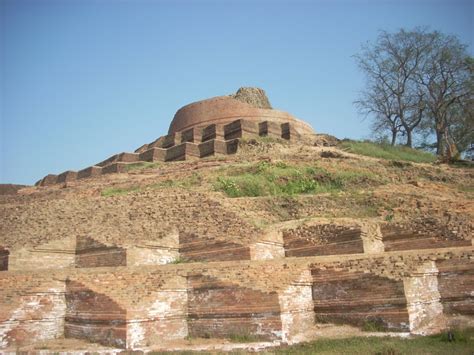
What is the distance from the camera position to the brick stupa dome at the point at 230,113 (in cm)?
2312

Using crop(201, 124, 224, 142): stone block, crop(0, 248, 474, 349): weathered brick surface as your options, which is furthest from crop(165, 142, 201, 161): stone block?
crop(0, 248, 474, 349): weathered brick surface

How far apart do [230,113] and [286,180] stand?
9.19m

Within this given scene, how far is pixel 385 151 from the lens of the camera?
20.6 m

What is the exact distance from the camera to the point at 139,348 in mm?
7105

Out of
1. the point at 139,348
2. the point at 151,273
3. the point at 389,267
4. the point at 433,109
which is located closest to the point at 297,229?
the point at 389,267

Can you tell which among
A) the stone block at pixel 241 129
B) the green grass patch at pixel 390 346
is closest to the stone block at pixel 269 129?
the stone block at pixel 241 129

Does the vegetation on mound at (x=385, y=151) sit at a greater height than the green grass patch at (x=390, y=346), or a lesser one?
greater

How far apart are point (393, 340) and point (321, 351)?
109 centimetres

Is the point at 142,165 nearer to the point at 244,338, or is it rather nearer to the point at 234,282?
the point at 234,282

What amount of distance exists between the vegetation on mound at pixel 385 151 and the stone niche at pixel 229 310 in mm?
12941

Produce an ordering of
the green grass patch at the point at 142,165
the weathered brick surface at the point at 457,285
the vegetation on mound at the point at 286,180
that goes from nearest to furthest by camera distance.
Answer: the weathered brick surface at the point at 457,285 → the vegetation on mound at the point at 286,180 → the green grass patch at the point at 142,165

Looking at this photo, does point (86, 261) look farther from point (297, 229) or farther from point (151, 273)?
point (297, 229)

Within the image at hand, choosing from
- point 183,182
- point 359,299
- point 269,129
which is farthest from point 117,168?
point 359,299

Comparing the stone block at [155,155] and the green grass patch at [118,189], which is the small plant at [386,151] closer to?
the stone block at [155,155]
